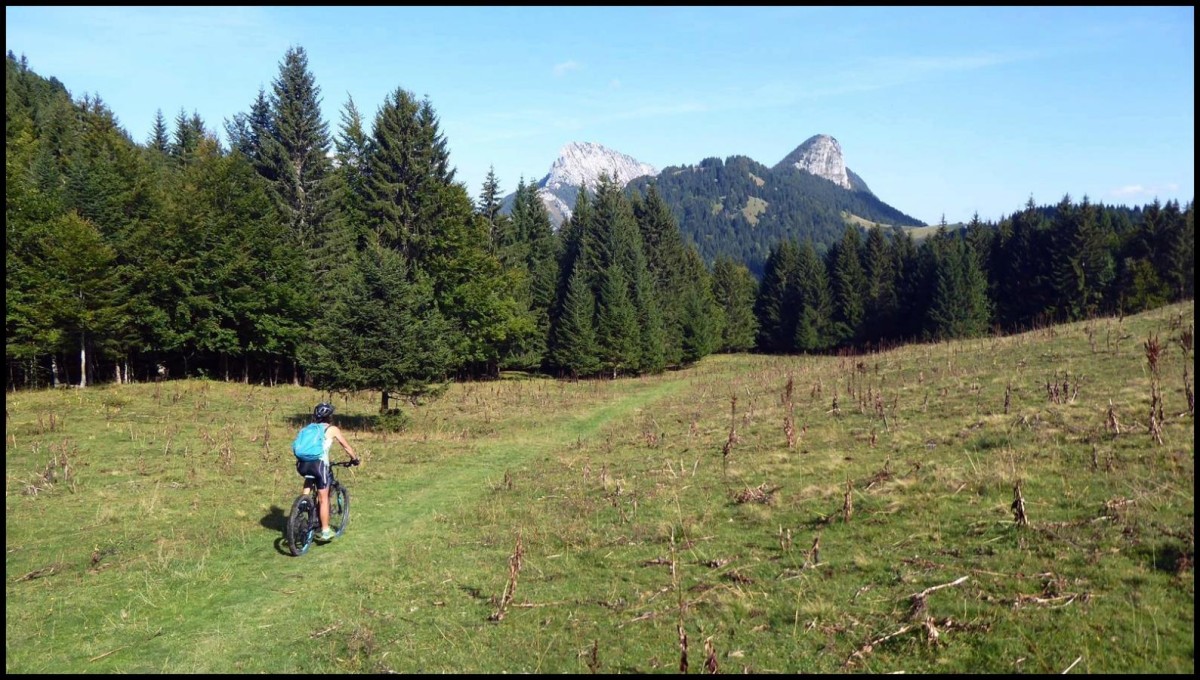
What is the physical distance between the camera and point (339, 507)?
42.2 feet

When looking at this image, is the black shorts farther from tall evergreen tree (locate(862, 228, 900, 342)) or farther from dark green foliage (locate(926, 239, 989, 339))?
tall evergreen tree (locate(862, 228, 900, 342))

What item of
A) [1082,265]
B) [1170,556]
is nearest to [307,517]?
[1170,556]

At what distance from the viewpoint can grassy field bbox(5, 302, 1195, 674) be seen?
7.01m

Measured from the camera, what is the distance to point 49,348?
108 feet

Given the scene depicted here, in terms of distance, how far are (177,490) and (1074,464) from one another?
19.3 metres

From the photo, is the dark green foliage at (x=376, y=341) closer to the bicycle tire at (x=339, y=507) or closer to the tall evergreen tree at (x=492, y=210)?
the bicycle tire at (x=339, y=507)

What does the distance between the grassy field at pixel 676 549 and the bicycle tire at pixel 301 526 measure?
0.29 meters

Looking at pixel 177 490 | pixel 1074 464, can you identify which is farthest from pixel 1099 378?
pixel 177 490

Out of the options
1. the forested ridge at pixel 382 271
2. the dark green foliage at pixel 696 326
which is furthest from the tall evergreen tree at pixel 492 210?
the dark green foliage at pixel 696 326

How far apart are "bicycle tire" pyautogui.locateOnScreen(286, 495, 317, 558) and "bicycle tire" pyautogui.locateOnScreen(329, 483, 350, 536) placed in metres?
0.84

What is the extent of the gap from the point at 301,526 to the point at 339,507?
1.49 meters

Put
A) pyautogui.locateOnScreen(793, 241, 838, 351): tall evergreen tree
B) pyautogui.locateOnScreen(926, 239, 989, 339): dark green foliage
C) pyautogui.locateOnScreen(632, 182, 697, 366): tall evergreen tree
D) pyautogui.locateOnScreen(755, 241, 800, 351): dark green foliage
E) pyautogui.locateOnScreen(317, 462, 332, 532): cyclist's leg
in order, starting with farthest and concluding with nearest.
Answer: pyautogui.locateOnScreen(755, 241, 800, 351): dark green foliage, pyautogui.locateOnScreen(793, 241, 838, 351): tall evergreen tree, pyautogui.locateOnScreen(926, 239, 989, 339): dark green foliage, pyautogui.locateOnScreen(632, 182, 697, 366): tall evergreen tree, pyautogui.locateOnScreen(317, 462, 332, 532): cyclist's leg

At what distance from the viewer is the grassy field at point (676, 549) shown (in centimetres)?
701

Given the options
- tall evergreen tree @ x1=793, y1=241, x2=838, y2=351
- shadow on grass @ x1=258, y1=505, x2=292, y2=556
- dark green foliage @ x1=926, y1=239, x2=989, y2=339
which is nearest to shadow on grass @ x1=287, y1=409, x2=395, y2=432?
shadow on grass @ x1=258, y1=505, x2=292, y2=556
